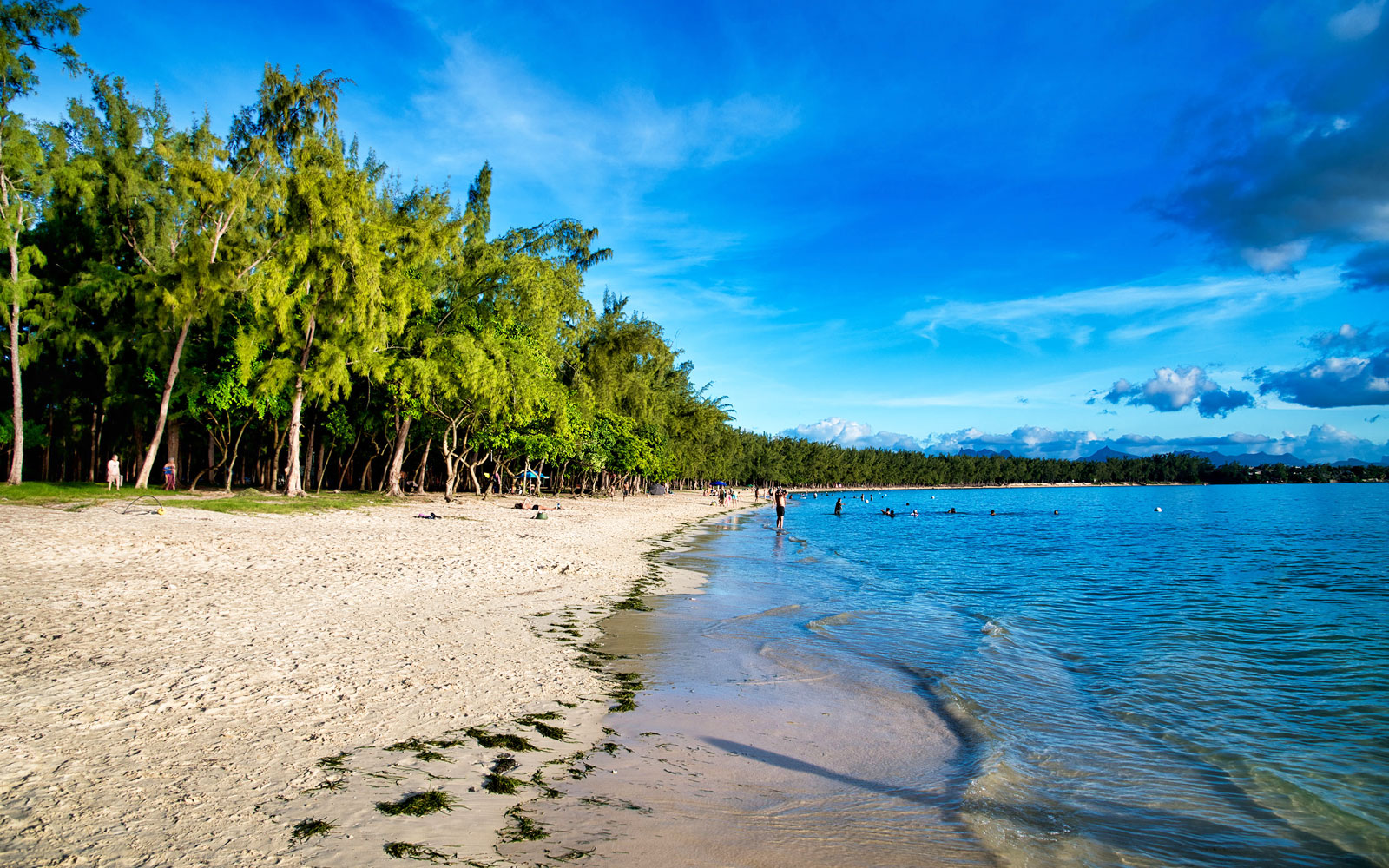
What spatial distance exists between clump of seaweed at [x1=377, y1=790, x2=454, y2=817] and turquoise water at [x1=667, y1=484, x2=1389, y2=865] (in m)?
3.43

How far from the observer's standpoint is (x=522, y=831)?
15.3 feet

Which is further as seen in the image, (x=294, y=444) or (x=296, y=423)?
(x=294, y=444)

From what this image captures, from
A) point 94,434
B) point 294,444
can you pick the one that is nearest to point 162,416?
point 294,444

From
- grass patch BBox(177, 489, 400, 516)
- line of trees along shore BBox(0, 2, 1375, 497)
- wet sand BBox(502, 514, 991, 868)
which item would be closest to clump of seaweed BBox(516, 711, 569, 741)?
wet sand BBox(502, 514, 991, 868)

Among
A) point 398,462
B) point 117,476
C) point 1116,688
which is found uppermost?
point 398,462

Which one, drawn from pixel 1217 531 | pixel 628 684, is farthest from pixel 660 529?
pixel 1217 531

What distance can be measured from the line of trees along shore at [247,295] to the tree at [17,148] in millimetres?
73

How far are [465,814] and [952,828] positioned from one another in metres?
3.77

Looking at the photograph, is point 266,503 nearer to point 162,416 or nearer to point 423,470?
point 162,416

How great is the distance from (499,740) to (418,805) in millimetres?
1412

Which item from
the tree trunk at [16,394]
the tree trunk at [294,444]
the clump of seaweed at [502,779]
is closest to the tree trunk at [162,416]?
the tree trunk at [16,394]

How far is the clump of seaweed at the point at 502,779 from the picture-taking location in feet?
17.2

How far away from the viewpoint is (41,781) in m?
4.69

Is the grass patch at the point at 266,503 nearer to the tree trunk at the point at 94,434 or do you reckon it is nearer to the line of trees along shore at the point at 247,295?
the line of trees along shore at the point at 247,295
